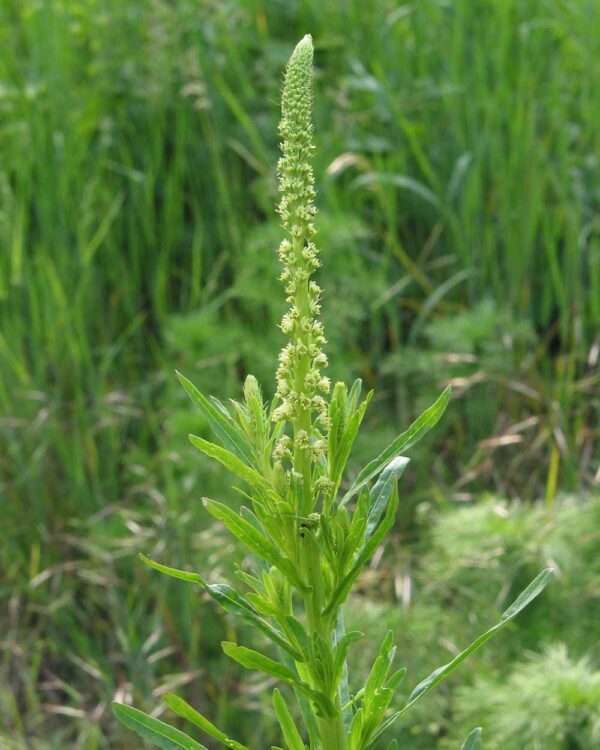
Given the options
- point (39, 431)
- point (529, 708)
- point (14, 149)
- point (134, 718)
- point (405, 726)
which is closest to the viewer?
point (134, 718)

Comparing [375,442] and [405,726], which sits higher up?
[375,442]

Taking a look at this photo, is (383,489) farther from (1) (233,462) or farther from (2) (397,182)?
(2) (397,182)

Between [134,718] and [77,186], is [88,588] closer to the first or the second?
[77,186]

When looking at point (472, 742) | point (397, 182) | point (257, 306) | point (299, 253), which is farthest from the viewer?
point (397, 182)

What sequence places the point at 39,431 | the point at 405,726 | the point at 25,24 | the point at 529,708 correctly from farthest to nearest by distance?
the point at 25,24 < the point at 39,431 < the point at 405,726 < the point at 529,708

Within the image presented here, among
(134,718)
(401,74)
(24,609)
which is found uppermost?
(401,74)

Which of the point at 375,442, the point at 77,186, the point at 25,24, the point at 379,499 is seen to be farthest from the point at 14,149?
the point at 379,499

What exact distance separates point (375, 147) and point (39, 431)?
1.43m

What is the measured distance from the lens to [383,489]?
1.03 meters

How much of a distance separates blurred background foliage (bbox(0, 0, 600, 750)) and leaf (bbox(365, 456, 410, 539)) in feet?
4.75

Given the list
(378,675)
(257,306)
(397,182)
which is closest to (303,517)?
(378,675)

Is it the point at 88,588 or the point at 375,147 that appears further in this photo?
the point at 375,147

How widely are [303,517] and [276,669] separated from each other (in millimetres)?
125

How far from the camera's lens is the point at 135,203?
388 centimetres
